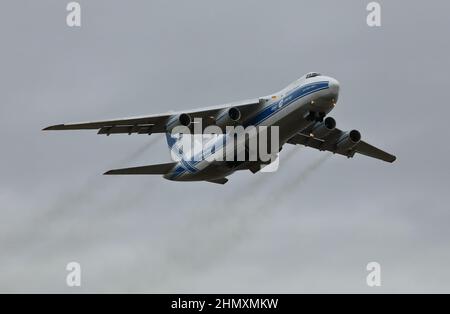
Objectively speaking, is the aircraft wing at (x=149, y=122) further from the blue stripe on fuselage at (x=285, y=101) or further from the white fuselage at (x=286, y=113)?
the white fuselage at (x=286, y=113)

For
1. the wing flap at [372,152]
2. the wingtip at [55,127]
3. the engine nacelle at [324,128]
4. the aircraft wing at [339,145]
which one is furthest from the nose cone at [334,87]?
the wingtip at [55,127]

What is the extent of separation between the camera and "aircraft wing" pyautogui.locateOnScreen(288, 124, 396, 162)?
146 feet

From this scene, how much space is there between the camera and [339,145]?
4459cm

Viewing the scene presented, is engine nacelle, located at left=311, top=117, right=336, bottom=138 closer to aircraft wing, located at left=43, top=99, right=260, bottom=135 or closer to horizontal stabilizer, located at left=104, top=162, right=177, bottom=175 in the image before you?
aircraft wing, located at left=43, top=99, right=260, bottom=135

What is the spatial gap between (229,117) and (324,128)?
5150 millimetres

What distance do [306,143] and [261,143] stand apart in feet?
19.6

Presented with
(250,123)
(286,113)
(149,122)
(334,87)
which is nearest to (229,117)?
(250,123)

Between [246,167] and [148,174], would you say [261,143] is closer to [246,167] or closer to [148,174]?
[246,167]

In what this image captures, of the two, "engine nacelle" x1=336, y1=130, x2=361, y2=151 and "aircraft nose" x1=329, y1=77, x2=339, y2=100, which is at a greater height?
"aircraft nose" x1=329, y1=77, x2=339, y2=100

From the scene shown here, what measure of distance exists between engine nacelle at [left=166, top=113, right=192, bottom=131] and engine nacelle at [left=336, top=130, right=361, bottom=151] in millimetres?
8502

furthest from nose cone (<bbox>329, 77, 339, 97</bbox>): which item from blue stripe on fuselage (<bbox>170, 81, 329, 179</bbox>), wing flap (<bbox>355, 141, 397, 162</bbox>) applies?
wing flap (<bbox>355, 141, 397, 162</bbox>)

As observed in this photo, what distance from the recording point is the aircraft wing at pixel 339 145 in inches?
1751

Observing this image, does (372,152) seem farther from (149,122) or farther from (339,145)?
(149,122)
